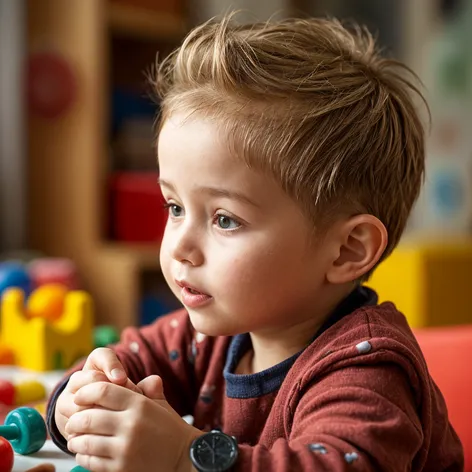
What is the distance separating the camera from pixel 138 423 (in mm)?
578

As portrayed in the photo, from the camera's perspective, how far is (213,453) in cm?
57

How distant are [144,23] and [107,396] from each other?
174 centimetres

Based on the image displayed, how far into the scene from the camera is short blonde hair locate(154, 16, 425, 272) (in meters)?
0.67

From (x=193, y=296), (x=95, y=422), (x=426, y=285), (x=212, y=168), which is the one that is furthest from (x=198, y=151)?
(x=426, y=285)

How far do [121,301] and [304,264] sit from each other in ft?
4.57

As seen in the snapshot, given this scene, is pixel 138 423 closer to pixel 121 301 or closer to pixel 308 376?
pixel 308 376

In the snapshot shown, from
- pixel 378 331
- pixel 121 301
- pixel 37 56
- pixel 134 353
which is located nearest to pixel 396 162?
pixel 378 331

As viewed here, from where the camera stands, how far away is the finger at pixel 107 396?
0.59m

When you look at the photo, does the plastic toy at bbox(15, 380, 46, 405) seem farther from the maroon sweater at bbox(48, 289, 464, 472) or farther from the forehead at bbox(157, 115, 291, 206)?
the forehead at bbox(157, 115, 291, 206)

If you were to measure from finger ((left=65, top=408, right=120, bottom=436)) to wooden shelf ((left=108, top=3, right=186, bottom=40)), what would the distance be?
1.67 m

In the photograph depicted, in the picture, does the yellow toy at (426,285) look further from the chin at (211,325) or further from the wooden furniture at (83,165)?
the chin at (211,325)

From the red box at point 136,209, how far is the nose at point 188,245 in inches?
54.9

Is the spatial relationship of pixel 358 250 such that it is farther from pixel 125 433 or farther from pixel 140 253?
pixel 140 253

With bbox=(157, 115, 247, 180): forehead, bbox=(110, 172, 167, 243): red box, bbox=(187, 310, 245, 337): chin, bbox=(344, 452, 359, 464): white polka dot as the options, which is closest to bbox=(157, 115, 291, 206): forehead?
bbox=(157, 115, 247, 180): forehead
